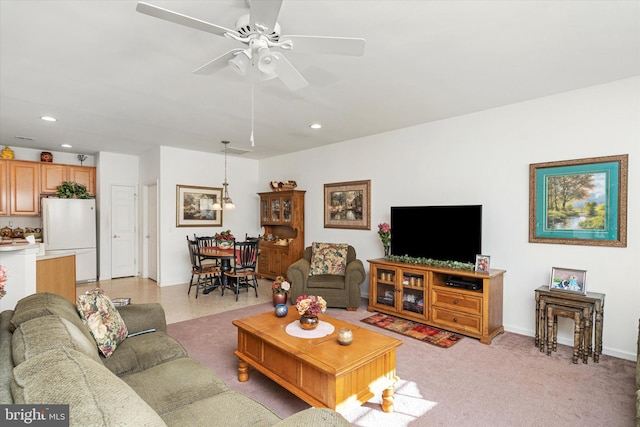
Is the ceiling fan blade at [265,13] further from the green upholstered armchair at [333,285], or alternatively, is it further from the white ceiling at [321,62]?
the green upholstered armchair at [333,285]

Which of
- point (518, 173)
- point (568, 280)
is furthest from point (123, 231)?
point (568, 280)

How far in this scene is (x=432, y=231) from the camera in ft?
13.5

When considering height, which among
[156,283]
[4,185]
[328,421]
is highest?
[4,185]

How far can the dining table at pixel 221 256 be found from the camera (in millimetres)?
5199

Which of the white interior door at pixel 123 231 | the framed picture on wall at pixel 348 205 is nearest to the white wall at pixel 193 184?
the white interior door at pixel 123 231

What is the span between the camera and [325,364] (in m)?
1.99

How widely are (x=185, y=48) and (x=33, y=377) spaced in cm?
232

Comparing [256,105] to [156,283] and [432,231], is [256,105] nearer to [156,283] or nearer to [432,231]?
[432,231]

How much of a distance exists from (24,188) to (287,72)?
21.1 feet

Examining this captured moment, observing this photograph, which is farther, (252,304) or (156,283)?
(156,283)

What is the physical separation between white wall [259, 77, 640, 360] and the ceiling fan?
2.66 meters

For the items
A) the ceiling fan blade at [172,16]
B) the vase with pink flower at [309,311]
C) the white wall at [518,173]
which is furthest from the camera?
the white wall at [518,173]

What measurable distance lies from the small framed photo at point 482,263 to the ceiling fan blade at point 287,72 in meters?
2.70

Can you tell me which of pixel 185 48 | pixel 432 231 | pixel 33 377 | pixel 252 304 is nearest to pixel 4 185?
pixel 252 304
